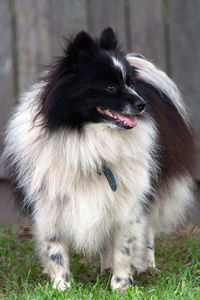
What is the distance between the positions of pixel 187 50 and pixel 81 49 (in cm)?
203

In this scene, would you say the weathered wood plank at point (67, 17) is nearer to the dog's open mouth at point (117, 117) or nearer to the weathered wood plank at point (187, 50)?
the weathered wood plank at point (187, 50)

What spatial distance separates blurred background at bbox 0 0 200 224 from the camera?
5457 mm

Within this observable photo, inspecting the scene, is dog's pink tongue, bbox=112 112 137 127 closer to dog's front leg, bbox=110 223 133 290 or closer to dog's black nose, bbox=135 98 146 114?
dog's black nose, bbox=135 98 146 114

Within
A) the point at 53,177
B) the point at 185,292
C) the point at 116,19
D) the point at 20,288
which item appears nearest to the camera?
the point at 185,292

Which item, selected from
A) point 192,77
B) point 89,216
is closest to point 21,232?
point 89,216

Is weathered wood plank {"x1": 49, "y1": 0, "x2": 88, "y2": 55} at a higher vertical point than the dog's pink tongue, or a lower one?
higher

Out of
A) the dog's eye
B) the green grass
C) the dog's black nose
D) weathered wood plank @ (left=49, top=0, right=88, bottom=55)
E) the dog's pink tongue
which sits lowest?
the green grass

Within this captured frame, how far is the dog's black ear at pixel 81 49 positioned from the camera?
3715 mm

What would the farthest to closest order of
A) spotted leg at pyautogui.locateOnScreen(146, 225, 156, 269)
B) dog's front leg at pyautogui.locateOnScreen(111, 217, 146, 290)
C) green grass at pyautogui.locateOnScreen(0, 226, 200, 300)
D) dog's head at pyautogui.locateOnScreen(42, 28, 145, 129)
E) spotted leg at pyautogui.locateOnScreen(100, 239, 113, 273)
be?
spotted leg at pyautogui.locateOnScreen(146, 225, 156, 269)
spotted leg at pyautogui.locateOnScreen(100, 239, 113, 273)
dog's front leg at pyautogui.locateOnScreen(111, 217, 146, 290)
dog's head at pyautogui.locateOnScreen(42, 28, 145, 129)
green grass at pyautogui.locateOnScreen(0, 226, 200, 300)

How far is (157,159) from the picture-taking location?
4.32m

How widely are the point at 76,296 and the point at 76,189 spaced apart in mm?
720

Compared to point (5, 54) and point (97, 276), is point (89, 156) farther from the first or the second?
point (5, 54)

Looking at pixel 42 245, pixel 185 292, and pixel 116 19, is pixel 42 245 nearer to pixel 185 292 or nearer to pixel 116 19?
pixel 185 292

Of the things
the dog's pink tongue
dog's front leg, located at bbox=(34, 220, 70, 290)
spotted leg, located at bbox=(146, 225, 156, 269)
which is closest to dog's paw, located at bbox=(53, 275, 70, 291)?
dog's front leg, located at bbox=(34, 220, 70, 290)
